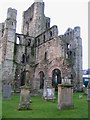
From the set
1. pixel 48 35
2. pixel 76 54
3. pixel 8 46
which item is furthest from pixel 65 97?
pixel 76 54

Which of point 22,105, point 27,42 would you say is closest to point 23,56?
point 27,42

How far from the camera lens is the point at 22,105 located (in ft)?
23.7

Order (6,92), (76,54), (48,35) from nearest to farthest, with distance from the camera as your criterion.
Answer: (6,92) → (48,35) → (76,54)

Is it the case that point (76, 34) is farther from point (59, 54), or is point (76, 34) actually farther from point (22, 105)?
point (22, 105)

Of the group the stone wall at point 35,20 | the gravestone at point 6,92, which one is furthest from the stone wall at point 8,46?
the gravestone at point 6,92

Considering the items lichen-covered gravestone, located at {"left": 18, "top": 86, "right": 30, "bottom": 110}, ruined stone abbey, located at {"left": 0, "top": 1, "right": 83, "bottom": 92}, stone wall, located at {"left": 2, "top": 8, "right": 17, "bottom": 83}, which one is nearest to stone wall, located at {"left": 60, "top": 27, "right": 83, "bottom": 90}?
ruined stone abbey, located at {"left": 0, "top": 1, "right": 83, "bottom": 92}

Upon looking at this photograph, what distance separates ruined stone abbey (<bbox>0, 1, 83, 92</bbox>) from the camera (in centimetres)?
1939

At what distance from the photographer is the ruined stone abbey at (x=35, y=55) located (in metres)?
19.4

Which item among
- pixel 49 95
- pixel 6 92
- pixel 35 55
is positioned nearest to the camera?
pixel 49 95

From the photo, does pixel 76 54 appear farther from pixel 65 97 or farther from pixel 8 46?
pixel 65 97

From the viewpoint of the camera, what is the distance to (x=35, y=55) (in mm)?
25062

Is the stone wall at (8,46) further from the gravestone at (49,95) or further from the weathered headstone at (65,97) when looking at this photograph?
the weathered headstone at (65,97)

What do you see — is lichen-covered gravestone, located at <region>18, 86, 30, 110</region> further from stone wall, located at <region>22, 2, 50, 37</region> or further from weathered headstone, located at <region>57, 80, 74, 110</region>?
stone wall, located at <region>22, 2, 50, 37</region>

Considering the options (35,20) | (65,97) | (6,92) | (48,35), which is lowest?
(6,92)
